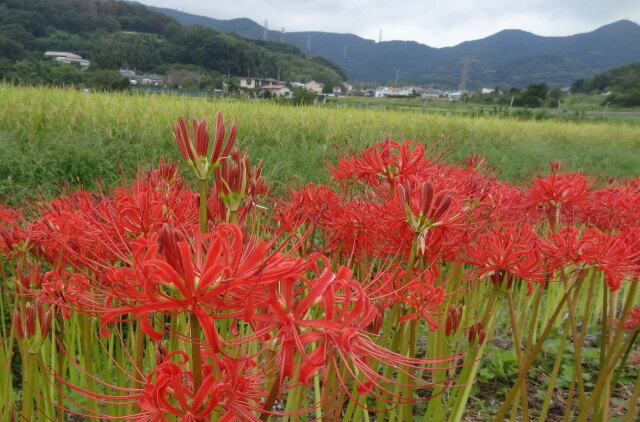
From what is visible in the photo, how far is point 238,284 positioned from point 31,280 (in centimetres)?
92

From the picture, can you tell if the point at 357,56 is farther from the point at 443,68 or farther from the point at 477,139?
the point at 477,139

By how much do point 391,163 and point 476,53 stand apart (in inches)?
7162

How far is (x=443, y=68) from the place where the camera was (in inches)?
5492

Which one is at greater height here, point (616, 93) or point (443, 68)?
point (443, 68)

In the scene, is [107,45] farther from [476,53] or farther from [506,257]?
[476,53]

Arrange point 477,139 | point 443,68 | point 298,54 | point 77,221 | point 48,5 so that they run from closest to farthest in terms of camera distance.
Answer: point 77,221, point 477,139, point 48,5, point 298,54, point 443,68

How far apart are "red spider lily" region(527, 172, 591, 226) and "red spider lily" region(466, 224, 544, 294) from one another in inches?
20.5

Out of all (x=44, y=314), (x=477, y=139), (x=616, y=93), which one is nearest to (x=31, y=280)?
(x=44, y=314)

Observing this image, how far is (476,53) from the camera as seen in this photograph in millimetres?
164125

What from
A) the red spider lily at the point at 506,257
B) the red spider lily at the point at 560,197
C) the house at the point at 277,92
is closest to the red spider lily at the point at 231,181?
the red spider lily at the point at 506,257

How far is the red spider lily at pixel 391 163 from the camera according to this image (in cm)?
154

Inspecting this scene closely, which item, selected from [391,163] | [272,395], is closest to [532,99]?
[391,163]

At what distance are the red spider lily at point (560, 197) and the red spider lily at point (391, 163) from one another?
1.67 feet

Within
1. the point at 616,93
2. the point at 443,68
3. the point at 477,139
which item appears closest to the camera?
the point at 477,139
